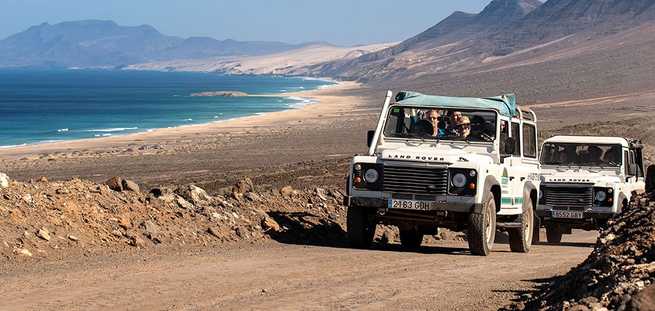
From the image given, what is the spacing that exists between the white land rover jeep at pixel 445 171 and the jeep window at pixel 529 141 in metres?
0.01

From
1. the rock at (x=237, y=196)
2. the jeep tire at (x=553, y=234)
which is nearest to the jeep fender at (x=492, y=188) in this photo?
the rock at (x=237, y=196)

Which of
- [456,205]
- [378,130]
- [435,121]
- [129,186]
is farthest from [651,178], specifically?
[129,186]

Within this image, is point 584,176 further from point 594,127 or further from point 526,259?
point 594,127

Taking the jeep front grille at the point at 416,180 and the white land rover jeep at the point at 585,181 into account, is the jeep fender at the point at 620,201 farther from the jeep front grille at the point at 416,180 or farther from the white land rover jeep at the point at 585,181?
the jeep front grille at the point at 416,180

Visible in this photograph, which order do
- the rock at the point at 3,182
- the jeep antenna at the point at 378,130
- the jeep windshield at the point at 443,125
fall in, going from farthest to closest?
1. the jeep windshield at the point at 443,125
2. the jeep antenna at the point at 378,130
3. the rock at the point at 3,182

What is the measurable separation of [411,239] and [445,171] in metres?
2.73

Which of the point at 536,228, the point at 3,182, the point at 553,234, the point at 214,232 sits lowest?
the point at 553,234

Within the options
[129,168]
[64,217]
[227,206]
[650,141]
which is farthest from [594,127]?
[64,217]

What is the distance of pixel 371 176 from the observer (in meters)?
15.8

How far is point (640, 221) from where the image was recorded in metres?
12.6

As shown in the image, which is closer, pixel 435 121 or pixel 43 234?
pixel 43 234

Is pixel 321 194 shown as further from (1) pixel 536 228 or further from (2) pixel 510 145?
(2) pixel 510 145

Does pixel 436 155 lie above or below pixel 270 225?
above

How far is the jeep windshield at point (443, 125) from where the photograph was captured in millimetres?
16469
